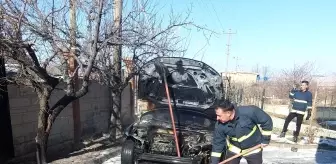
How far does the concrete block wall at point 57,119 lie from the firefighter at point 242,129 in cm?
370

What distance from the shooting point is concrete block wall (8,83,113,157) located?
596 cm

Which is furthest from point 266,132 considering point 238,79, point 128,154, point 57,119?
point 238,79

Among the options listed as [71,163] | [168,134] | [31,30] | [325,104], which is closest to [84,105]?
[71,163]

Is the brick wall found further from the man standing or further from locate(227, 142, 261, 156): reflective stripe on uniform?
the man standing

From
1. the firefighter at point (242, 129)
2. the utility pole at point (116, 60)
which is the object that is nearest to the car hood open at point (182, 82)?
the utility pole at point (116, 60)

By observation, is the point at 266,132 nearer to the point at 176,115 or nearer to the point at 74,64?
the point at 176,115

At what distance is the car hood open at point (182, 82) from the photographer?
273 inches

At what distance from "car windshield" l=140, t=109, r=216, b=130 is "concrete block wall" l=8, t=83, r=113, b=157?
208 cm

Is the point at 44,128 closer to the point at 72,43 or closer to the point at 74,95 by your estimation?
the point at 74,95

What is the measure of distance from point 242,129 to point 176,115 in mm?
2467

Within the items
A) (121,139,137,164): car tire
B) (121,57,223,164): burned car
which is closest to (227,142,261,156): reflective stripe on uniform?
(121,57,223,164): burned car

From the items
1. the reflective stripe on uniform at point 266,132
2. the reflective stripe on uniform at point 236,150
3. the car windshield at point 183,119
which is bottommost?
the reflective stripe on uniform at point 236,150

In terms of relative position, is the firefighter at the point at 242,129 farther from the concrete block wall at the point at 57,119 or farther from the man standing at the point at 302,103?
the man standing at the point at 302,103

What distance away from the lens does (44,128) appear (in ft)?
18.8
